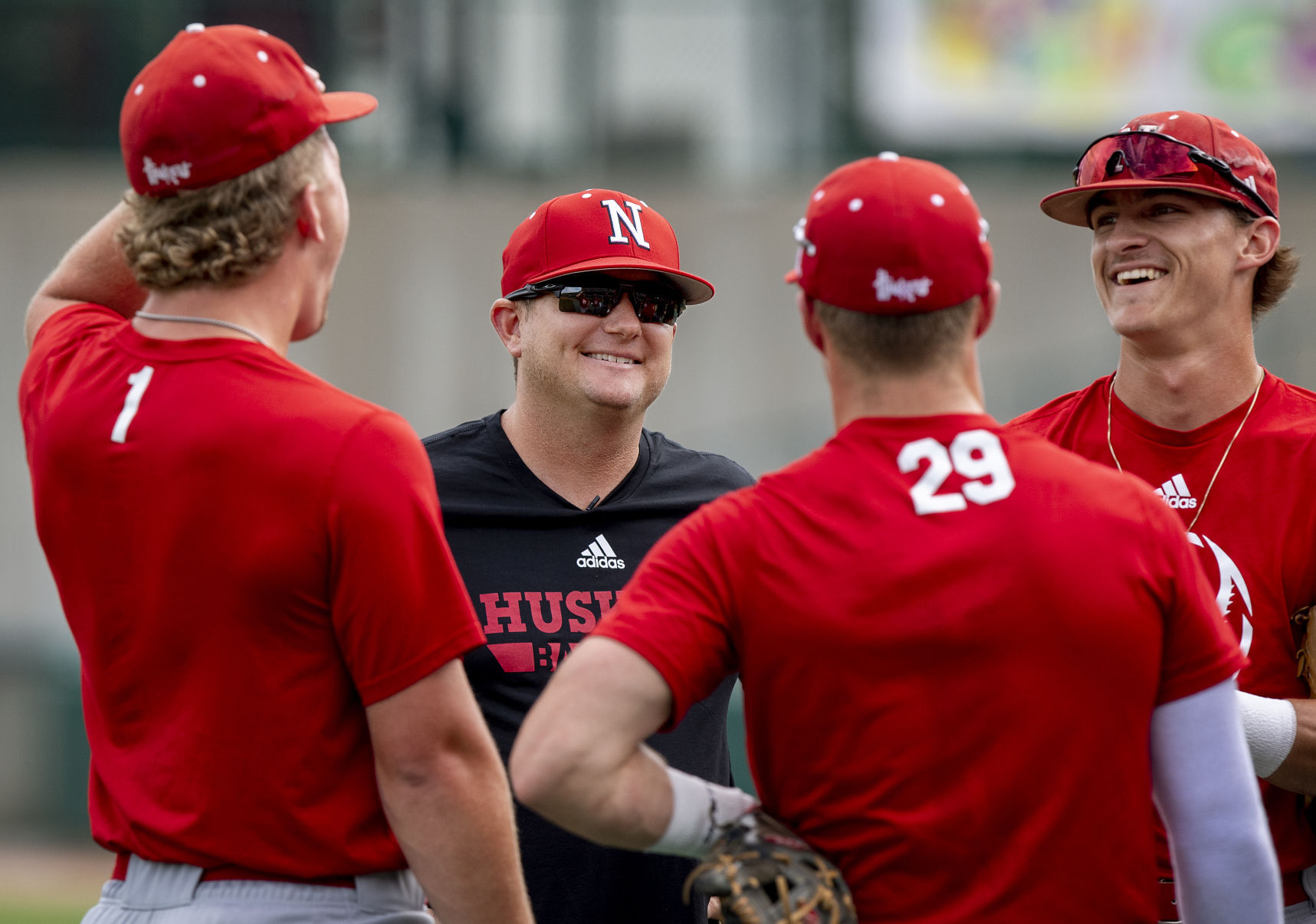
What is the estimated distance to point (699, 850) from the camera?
7.77 ft

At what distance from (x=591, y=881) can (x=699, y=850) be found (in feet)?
3.91

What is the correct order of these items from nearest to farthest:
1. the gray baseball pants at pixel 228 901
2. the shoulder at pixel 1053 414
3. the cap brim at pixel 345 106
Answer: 1. the gray baseball pants at pixel 228 901
2. the cap brim at pixel 345 106
3. the shoulder at pixel 1053 414

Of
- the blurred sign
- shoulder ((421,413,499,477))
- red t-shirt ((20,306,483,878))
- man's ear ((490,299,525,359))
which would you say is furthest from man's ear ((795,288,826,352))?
the blurred sign

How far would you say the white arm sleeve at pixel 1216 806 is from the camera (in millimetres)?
2316

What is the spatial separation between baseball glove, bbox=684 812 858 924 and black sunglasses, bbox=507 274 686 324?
194 centimetres

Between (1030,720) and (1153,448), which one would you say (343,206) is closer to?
(1030,720)

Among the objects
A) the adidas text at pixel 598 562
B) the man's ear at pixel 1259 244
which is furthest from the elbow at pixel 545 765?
the man's ear at pixel 1259 244

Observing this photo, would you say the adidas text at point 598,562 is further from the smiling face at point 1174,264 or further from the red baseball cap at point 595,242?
the smiling face at point 1174,264

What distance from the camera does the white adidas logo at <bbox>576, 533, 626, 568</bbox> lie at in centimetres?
375

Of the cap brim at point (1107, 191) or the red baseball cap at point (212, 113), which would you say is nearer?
the red baseball cap at point (212, 113)

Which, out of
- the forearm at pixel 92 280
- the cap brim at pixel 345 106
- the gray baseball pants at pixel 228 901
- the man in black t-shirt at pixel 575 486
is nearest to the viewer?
the gray baseball pants at pixel 228 901

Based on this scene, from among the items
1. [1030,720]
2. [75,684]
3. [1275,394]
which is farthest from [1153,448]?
[75,684]

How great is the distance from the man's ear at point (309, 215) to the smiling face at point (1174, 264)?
6.50ft

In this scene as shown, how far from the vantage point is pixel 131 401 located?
242 cm
